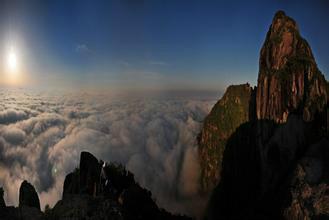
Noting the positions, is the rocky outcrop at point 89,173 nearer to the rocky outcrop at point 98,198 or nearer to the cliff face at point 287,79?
the rocky outcrop at point 98,198

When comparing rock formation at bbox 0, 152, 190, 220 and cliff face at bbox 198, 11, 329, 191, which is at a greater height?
cliff face at bbox 198, 11, 329, 191

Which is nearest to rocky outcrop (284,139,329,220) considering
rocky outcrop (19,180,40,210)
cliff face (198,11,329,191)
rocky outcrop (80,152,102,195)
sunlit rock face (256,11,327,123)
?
cliff face (198,11,329,191)

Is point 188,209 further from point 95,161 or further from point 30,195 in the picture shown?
point 30,195

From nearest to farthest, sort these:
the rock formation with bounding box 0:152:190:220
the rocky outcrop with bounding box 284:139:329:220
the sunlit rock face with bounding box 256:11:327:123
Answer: the rock formation with bounding box 0:152:190:220, the rocky outcrop with bounding box 284:139:329:220, the sunlit rock face with bounding box 256:11:327:123

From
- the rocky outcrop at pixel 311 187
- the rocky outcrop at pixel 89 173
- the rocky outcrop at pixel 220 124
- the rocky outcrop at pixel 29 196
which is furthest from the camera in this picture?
the rocky outcrop at pixel 220 124

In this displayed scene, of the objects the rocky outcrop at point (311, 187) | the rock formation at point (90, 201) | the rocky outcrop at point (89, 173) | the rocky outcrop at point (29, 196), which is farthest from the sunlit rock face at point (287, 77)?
the rocky outcrop at point (29, 196)

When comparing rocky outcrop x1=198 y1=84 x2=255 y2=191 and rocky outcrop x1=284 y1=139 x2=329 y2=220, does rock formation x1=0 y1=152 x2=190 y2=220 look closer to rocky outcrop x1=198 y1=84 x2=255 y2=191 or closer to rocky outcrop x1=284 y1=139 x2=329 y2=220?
rocky outcrop x1=284 y1=139 x2=329 y2=220

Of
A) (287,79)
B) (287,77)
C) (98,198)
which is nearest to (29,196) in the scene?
(98,198)
